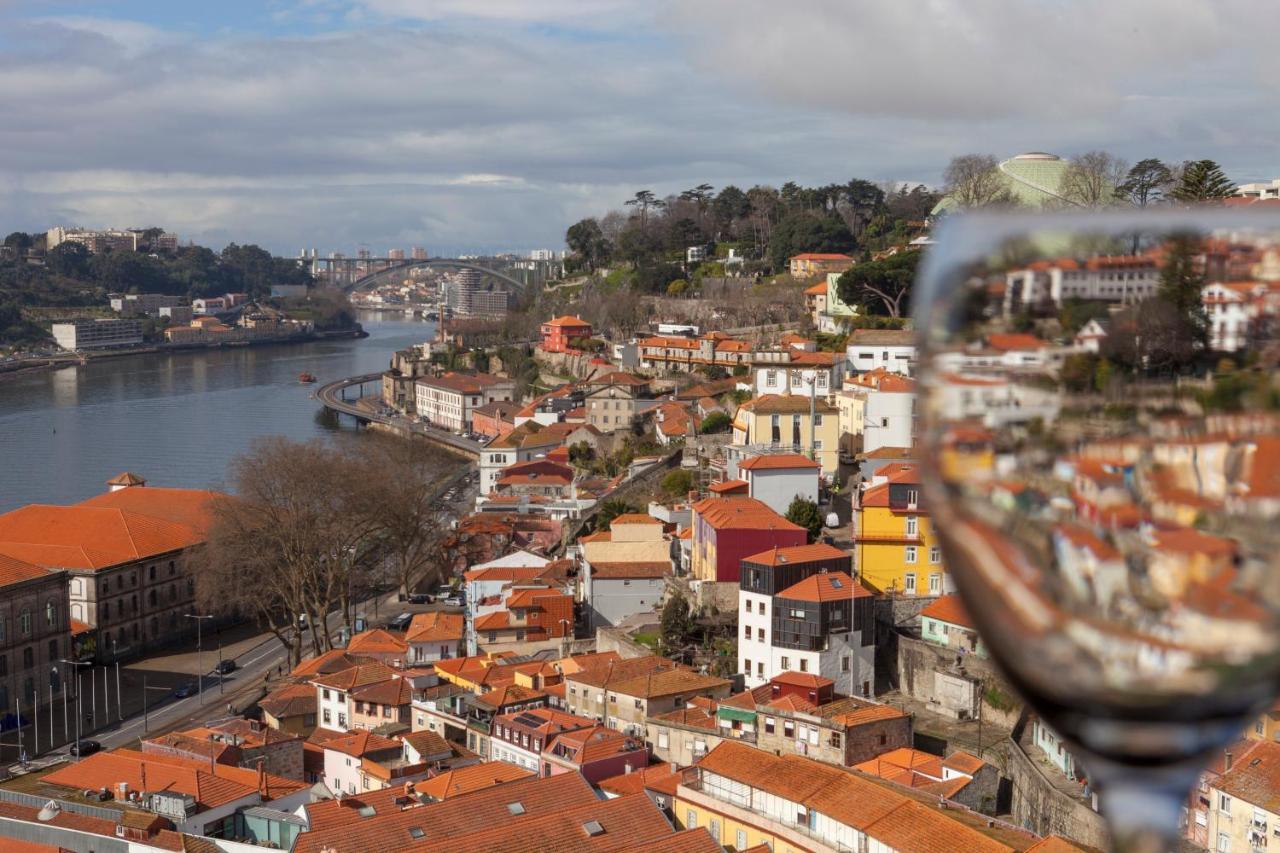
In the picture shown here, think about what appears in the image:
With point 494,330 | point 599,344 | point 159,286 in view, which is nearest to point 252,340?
point 159,286

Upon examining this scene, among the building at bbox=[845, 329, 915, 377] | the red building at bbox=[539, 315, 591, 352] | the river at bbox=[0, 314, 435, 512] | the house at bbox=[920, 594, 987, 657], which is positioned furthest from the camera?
the red building at bbox=[539, 315, 591, 352]

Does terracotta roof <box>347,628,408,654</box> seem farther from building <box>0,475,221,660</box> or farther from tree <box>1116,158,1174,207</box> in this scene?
tree <box>1116,158,1174,207</box>

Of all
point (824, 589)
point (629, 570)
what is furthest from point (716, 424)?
point (824, 589)

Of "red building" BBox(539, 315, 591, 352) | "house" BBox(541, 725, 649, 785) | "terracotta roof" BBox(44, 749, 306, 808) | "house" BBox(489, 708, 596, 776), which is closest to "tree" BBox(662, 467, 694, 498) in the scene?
"house" BBox(489, 708, 596, 776)

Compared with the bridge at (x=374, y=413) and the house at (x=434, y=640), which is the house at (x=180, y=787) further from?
the bridge at (x=374, y=413)

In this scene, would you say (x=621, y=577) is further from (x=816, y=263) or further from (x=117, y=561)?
(x=816, y=263)
